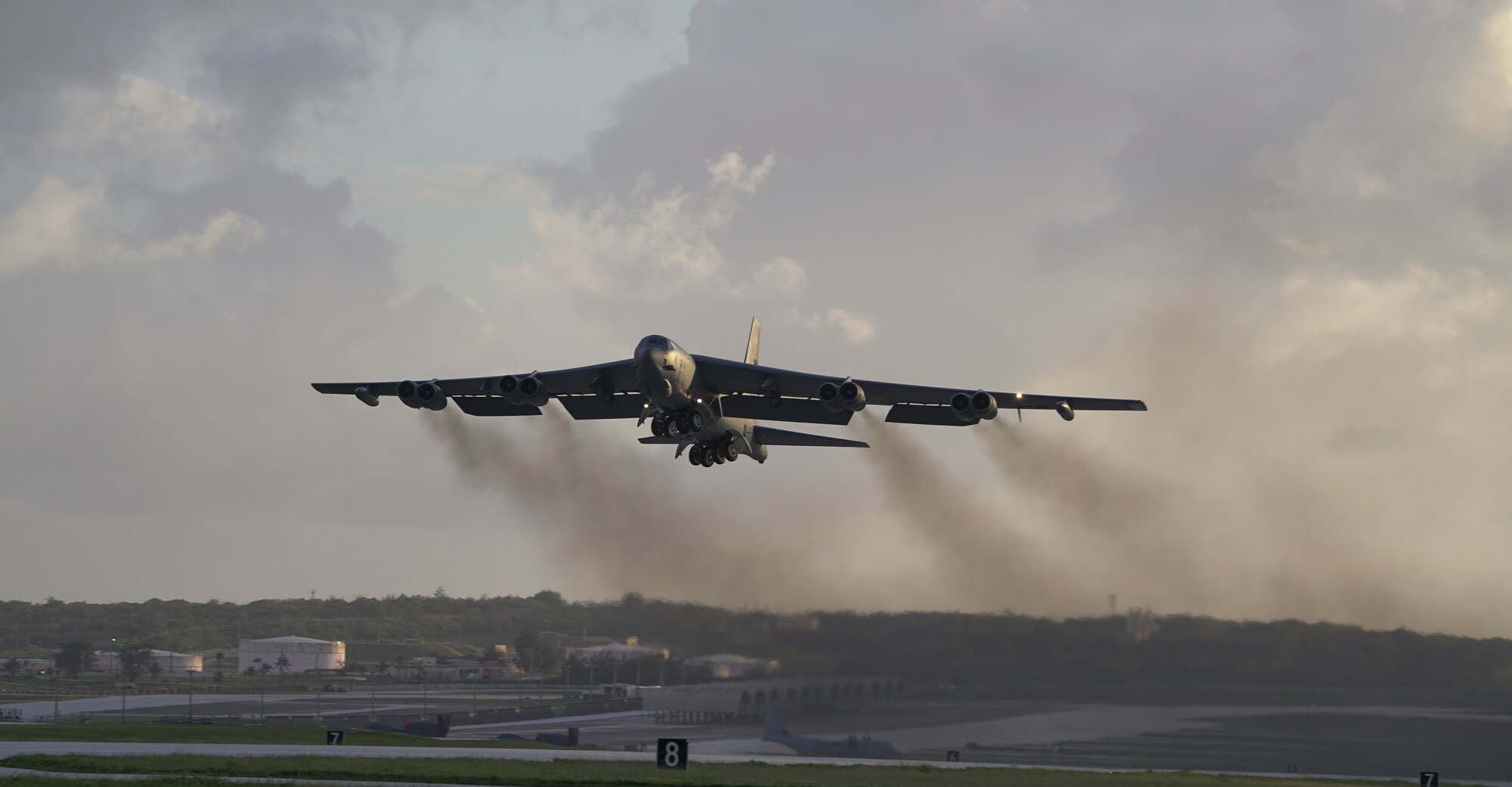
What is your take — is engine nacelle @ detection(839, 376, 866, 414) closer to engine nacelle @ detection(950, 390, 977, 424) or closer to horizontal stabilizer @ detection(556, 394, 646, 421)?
engine nacelle @ detection(950, 390, 977, 424)

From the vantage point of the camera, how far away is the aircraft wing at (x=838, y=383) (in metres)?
37.9

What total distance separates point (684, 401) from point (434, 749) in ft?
52.7

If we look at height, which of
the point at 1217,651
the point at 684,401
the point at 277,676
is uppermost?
the point at 684,401

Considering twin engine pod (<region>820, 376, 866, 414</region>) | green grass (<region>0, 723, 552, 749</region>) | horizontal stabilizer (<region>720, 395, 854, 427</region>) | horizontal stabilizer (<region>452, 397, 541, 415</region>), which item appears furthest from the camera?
green grass (<region>0, 723, 552, 749</region>)

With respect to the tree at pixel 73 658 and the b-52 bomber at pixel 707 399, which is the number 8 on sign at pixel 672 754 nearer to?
the b-52 bomber at pixel 707 399

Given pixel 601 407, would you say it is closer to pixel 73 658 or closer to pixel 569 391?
pixel 569 391

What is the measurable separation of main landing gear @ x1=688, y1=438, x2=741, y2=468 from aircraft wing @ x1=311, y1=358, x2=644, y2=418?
233 cm

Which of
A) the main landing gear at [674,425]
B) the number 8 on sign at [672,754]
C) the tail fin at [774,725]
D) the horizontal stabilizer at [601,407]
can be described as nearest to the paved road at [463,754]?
the tail fin at [774,725]

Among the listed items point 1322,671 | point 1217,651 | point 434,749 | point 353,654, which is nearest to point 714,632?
point 434,749

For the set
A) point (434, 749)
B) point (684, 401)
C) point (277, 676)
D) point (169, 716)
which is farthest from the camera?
point (277, 676)

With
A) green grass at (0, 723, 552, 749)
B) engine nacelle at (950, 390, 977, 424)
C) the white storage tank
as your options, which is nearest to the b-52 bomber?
engine nacelle at (950, 390, 977, 424)

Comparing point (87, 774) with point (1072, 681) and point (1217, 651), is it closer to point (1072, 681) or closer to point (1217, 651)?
point (1072, 681)

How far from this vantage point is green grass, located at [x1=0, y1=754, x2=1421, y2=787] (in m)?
31.5

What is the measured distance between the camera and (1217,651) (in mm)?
46219
